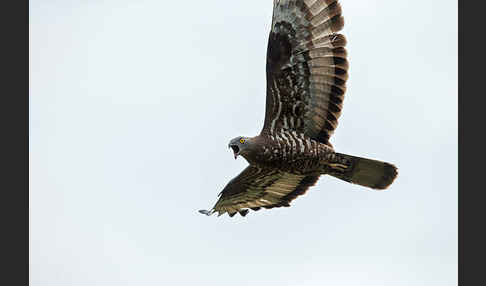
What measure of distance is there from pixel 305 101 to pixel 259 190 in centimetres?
266

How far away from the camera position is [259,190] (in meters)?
19.2

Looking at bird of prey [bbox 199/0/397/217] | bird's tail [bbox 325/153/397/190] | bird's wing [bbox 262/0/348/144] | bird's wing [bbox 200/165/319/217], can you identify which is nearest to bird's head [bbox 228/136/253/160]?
bird of prey [bbox 199/0/397/217]

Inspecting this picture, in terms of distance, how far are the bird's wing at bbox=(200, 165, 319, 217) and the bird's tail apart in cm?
88

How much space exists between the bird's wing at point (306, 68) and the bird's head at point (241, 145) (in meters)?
0.41

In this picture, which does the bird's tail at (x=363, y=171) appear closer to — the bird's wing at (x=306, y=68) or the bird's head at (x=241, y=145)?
the bird's wing at (x=306, y=68)

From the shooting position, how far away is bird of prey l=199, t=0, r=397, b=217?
16.9m

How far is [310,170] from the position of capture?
1766 cm

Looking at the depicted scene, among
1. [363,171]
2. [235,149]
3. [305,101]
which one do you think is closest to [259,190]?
[235,149]

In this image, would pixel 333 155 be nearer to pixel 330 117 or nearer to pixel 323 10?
pixel 330 117

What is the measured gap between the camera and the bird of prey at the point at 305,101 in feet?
55.4

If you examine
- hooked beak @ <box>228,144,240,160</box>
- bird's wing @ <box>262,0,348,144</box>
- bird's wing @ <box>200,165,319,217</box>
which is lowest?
bird's wing @ <box>200,165,319,217</box>

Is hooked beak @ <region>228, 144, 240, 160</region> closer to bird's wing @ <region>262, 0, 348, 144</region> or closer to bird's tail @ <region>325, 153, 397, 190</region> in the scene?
bird's wing @ <region>262, 0, 348, 144</region>

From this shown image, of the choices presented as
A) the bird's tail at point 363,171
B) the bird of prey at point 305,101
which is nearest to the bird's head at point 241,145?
the bird of prey at point 305,101

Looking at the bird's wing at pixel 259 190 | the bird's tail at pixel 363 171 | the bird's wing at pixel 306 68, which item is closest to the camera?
the bird's wing at pixel 306 68
